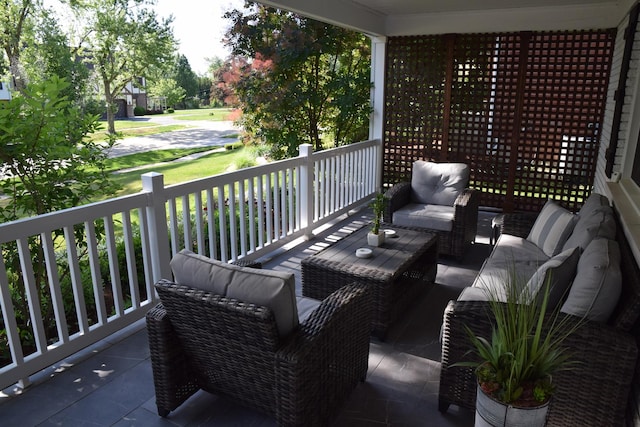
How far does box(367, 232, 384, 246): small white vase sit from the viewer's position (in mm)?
3738

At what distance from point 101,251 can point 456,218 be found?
3611 mm

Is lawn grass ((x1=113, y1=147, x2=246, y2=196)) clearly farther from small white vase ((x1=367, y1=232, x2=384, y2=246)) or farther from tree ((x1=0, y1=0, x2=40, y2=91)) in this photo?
small white vase ((x1=367, y1=232, x2=384, y2=246))

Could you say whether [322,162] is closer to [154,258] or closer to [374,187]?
[374,187]

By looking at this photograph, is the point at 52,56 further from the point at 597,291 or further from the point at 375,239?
the point at 597,291

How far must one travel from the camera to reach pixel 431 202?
5.31 m

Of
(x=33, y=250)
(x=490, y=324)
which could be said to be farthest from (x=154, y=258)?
(x=490, y=324)

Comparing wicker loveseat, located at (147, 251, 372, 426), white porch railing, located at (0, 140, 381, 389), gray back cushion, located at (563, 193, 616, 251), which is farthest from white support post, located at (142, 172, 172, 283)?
gray back cushion, located at (563, 193, 616, 251)

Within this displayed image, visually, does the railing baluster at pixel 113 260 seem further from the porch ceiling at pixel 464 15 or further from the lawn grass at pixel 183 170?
the lawn grass at pixel 183 170

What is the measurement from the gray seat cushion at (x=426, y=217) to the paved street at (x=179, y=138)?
9.48 meters

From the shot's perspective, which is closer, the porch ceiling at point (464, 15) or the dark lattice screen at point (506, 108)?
the porch ceiling at point (464, 15)

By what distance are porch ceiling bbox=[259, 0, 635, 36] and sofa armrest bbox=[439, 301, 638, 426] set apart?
400cm

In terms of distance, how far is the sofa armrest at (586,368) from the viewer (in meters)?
1.94

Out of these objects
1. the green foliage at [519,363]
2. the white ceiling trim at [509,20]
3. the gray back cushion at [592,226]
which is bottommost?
the green foliage at [519,363]

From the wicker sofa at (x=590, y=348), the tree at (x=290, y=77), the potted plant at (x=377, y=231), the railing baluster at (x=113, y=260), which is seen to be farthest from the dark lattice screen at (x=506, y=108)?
the railing baluster at (x=113, y=260)
